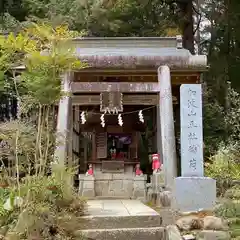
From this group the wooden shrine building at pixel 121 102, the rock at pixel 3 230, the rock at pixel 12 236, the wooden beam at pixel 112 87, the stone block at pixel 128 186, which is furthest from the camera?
the stone block at pixel 128 186

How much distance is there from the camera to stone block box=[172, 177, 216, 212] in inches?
325

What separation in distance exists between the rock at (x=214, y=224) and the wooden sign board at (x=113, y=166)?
747cm

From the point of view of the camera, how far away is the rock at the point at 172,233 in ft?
23.0

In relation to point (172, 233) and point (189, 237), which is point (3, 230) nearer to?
point (172, 233)

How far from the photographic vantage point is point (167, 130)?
11.5 metres

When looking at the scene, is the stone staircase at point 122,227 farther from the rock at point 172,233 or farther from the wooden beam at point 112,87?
the wooden beam at point 112,87

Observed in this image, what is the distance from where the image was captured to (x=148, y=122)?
1728 centimetres

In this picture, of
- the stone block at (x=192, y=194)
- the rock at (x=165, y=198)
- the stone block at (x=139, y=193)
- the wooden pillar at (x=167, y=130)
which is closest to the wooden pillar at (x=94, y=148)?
the stone block at (x=139, y=193)

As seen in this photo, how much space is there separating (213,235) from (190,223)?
1.46 feet

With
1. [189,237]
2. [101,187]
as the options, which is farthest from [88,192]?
[189,237]

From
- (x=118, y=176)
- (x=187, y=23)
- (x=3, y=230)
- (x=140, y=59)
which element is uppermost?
(x=187, y=23)

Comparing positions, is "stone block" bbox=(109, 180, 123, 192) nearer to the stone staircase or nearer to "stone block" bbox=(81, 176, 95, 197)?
"stone block" bbox=(81, 176, 95, 197)

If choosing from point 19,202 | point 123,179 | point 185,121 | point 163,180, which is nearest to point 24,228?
point 19,202

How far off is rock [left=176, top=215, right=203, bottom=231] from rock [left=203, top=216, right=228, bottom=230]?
0.10m
